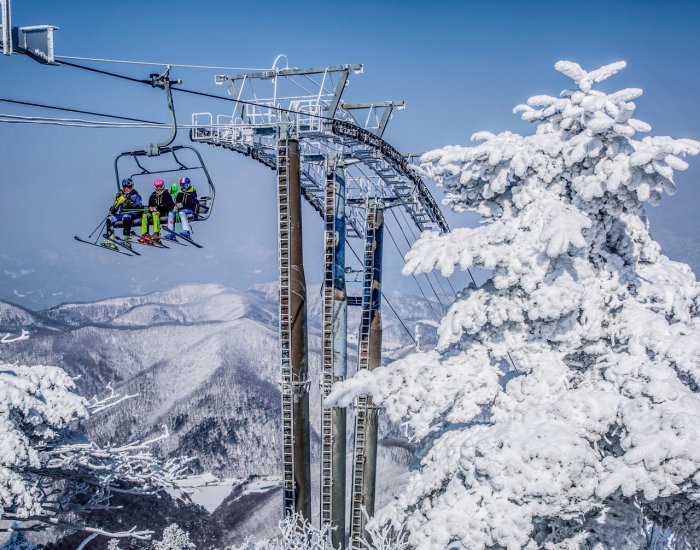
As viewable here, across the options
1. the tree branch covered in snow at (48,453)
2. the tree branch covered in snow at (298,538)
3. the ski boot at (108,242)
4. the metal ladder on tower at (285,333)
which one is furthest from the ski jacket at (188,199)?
the tree branch covered in snow at (298,538)

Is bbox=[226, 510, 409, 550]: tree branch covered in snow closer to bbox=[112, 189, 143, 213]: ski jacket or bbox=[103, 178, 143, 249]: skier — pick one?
bbox=[103, 178, 143, 249]: skier

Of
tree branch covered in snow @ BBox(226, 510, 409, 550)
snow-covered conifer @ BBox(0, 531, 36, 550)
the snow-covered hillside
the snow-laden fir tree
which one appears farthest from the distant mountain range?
the snow-laden fir tree

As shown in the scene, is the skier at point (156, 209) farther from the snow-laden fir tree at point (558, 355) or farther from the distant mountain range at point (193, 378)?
the distant mountain range at point (193, 378)

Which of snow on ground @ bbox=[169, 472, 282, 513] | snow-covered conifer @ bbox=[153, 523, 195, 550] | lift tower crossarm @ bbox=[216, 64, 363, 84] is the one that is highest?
lift tower crossarm @ bbox=[216, 64, 363, 84]

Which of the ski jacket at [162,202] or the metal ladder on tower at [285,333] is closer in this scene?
the ski jacket at [162,202]

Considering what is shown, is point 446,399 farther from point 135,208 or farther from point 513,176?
point 135,208
